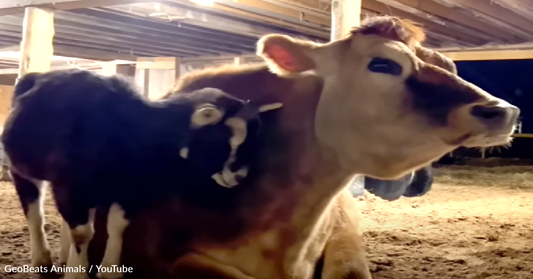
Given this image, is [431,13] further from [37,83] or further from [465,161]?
[37,83]

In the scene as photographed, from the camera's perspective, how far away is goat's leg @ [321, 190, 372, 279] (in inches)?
47.2

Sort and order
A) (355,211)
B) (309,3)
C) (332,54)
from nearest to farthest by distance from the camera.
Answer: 1. (332,54)
2. (355,211)
3. (309,3)

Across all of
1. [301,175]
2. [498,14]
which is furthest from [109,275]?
[498,14]

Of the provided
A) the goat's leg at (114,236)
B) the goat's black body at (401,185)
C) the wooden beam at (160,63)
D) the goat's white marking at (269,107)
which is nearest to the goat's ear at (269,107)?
the goat's white marking at (269,107)

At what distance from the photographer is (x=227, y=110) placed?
986 mm

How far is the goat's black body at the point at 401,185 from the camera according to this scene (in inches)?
92.9

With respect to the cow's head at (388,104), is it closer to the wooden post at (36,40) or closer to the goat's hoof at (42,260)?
the goat's hoof at (42,260)

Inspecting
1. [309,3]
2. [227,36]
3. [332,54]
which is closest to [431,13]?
[309,3]

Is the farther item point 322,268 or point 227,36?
point 227,36

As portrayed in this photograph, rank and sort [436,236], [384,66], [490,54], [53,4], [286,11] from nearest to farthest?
[384,66] → [436,236] → [53,4] → [286,11] → [490,54]

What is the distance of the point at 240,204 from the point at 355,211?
480 millimetres

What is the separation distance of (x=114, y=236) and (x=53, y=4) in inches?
78.8

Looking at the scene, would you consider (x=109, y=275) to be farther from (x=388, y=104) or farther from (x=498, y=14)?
(x=498, y=14)

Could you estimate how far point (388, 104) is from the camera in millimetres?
1017
